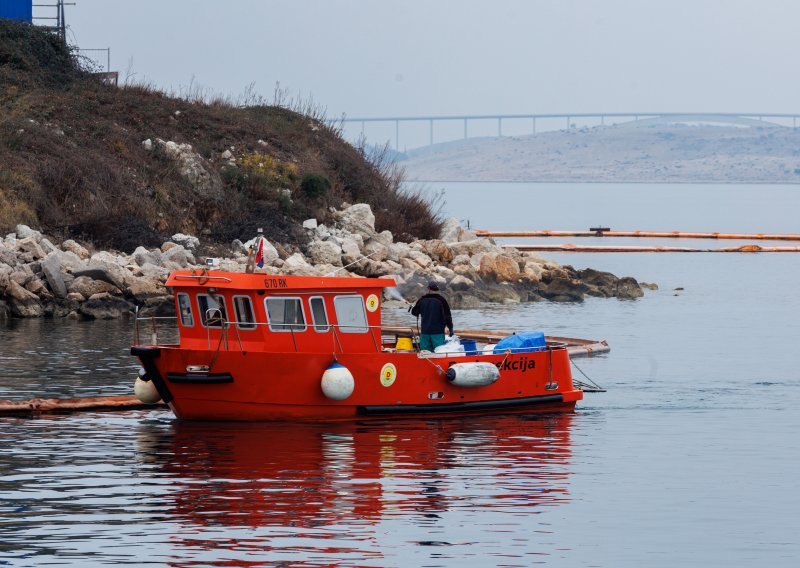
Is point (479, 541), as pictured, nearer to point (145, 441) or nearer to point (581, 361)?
point (145, 441)

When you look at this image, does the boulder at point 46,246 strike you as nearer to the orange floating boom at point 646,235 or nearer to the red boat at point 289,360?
the red boat at point 289,360

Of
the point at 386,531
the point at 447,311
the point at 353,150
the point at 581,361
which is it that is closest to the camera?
the point at 386,531

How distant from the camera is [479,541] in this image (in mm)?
17594

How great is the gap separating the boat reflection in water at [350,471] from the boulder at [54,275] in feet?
61.8

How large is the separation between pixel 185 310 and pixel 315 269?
24.1 m

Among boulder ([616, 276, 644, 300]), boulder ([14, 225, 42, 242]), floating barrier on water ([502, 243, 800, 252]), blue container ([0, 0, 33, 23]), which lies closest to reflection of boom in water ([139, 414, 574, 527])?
boulder ([14, 225, 42, 242])

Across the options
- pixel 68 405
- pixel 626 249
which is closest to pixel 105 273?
pixel 68 405

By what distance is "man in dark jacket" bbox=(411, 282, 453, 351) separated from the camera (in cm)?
2658

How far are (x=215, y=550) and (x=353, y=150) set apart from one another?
51.5 m

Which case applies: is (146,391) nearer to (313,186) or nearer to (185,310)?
(185,310)

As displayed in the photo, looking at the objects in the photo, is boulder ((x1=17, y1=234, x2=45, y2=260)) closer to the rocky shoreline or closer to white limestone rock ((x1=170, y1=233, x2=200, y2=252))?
the rocky shoreline

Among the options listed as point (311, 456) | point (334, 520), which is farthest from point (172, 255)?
point (334, 520)

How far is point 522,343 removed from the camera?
27.1m

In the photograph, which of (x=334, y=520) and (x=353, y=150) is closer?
(x=334, y=520)
